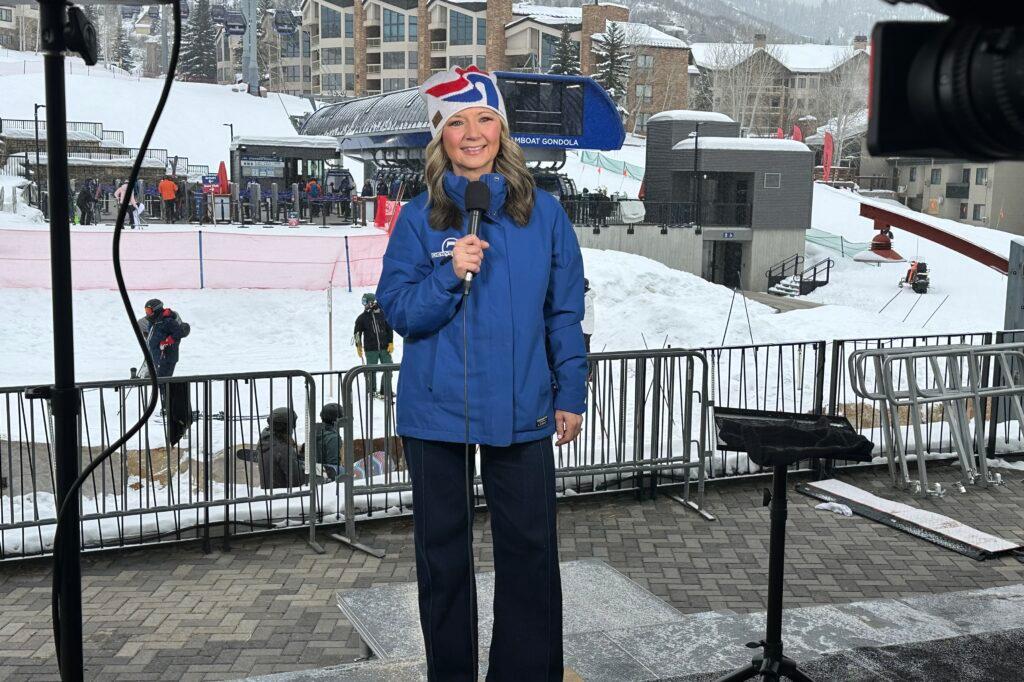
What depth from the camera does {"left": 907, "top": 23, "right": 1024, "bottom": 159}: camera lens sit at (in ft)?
5.74

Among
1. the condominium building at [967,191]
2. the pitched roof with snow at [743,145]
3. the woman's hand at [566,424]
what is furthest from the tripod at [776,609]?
the condominium building at [967,191]

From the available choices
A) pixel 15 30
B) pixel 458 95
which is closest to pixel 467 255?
pixel 458 95

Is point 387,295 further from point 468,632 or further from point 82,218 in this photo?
point 82,218

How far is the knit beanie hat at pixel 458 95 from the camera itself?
3.47 meters

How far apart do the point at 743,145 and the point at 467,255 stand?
40.5 m

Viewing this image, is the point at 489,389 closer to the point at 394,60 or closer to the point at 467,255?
the point at 467,255

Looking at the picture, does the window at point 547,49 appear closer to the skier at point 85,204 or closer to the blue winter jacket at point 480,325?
the skier at point 85,204

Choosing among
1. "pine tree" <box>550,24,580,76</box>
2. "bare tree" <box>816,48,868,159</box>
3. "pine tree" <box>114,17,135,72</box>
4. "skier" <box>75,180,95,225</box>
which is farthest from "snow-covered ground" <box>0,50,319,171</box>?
"pine tree" <box>114,17,135,72</box>

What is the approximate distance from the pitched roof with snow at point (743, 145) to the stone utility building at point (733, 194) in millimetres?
40

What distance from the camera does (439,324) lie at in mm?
3236

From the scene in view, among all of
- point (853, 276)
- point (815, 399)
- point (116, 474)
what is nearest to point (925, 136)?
point (815, 399)

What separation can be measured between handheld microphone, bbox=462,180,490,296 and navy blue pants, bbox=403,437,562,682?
0.55m

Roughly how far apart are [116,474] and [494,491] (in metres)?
6.45

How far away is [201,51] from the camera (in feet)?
369
